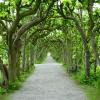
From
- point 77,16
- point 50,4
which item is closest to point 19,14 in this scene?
point 50,4

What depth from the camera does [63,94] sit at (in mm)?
20219

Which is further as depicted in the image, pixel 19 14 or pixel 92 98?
pixel 19 14

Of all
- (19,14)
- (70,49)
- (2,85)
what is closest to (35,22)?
(19,14)

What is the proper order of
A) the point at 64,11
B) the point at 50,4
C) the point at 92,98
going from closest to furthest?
the point at 92,98 < the point at 50,4 < the point at 64,11

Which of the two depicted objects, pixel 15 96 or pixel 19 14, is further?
pixel 19 14

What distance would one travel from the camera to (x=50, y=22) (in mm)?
33219

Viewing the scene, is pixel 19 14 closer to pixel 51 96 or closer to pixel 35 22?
pixel 35 22

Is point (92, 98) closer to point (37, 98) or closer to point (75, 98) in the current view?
point (75, 98)

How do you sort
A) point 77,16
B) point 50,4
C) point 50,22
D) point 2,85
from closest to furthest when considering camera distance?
point 50,4, point 2,85, point 77,16, point 50,22

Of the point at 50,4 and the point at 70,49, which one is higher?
the point at 50,4

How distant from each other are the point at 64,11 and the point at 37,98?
8.76 metres

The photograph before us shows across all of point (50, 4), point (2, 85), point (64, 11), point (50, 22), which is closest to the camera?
point (50, 4)

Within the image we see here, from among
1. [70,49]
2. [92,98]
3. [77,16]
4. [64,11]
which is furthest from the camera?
[70,49]

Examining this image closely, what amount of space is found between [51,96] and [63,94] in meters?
1.14
